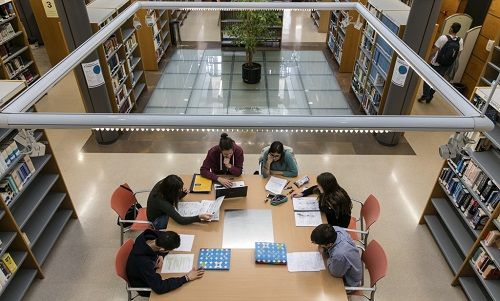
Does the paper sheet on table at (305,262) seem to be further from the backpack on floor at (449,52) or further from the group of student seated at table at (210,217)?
the backpack on floor at (449,52)

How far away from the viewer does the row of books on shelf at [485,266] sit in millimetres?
3463

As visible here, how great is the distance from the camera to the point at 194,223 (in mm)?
3549

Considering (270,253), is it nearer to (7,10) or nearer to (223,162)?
(223,162)

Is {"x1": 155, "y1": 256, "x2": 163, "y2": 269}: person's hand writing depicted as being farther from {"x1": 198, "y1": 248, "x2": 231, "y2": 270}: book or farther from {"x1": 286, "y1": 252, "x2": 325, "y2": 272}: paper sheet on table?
{"x1": 286, "y1": 252, "x2": 325, "y2": 272}: paper sheet on table

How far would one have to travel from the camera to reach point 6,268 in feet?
11.3

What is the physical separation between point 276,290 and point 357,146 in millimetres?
3874

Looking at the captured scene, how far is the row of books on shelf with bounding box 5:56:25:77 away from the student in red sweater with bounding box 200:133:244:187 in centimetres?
461

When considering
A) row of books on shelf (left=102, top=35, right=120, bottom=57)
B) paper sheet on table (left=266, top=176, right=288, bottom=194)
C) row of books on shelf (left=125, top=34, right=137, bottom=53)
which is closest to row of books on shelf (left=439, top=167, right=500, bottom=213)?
paper sheet on table (left=266, top=176, right=288, bottom=194)

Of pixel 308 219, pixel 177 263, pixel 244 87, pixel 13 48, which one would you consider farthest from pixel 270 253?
pixel 13 48

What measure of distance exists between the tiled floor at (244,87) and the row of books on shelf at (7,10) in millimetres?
2873

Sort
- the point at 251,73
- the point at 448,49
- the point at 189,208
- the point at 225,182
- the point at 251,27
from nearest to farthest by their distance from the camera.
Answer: the point at 189,208, the point at 225,182, the point at 448,49, the point at 251,27, the point at 251,73

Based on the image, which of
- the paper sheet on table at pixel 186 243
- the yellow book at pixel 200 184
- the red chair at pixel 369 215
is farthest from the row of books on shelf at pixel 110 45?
the red chair at pixel 369 215

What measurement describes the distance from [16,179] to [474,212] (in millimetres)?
4923

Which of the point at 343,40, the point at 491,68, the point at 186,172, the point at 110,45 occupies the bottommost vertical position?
the point at 186,172
